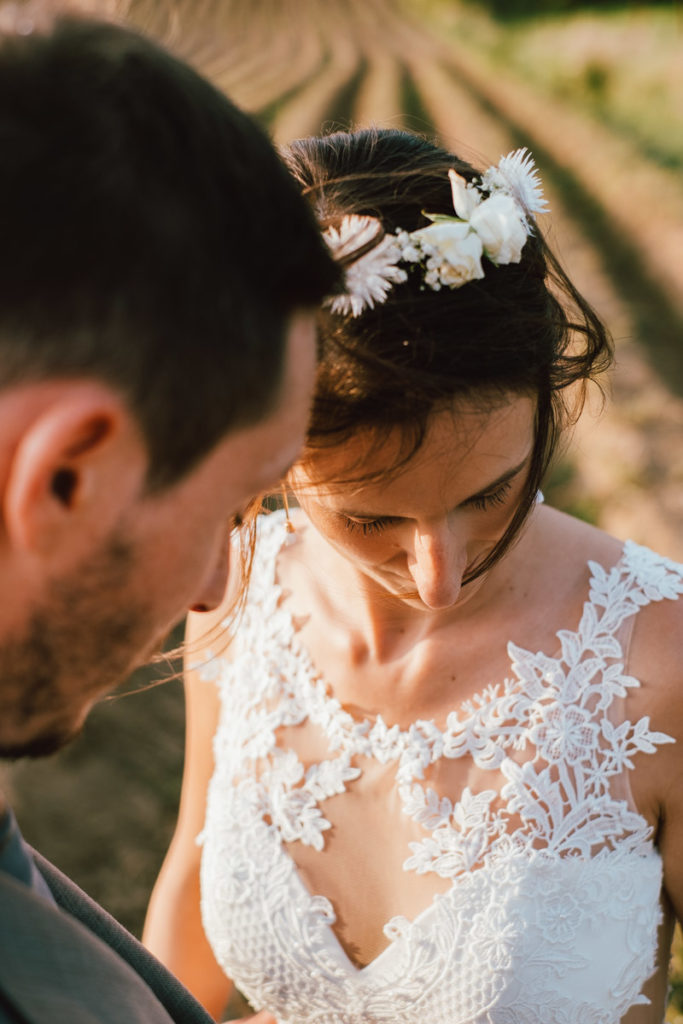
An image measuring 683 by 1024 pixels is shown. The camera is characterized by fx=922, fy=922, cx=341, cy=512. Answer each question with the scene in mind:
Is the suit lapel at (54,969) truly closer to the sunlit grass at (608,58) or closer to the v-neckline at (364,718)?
the v-neckline at (364,718)

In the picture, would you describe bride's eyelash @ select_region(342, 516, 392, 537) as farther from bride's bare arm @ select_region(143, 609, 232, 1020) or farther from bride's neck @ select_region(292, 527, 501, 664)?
bride's bare arm @ select_region(143, 609, 232, 1020)

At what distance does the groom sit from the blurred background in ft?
9.94

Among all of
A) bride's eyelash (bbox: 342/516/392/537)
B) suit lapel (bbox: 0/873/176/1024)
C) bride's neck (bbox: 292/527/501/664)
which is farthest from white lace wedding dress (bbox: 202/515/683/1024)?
suit lapel (bbox: 0/873/176/1024)

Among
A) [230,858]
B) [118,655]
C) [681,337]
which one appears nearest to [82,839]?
[230,858]

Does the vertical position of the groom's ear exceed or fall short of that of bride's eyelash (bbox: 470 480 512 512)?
it exceeds it

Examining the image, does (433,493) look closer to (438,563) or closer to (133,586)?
(438,563)

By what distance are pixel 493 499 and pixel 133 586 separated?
0.77 meters

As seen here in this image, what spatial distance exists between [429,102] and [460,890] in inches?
172

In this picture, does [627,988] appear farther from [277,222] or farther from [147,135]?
[147,135]

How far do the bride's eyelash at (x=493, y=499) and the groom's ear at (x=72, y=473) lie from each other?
0.77 meters

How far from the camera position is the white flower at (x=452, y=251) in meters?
1.39

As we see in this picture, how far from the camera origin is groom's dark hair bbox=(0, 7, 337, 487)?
31.2 inches

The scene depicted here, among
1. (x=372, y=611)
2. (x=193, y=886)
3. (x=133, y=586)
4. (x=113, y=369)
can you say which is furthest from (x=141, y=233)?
(x=193, y=886)

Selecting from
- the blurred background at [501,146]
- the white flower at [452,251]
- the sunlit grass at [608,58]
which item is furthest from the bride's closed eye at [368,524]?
the sunlit grass at [608,58]
